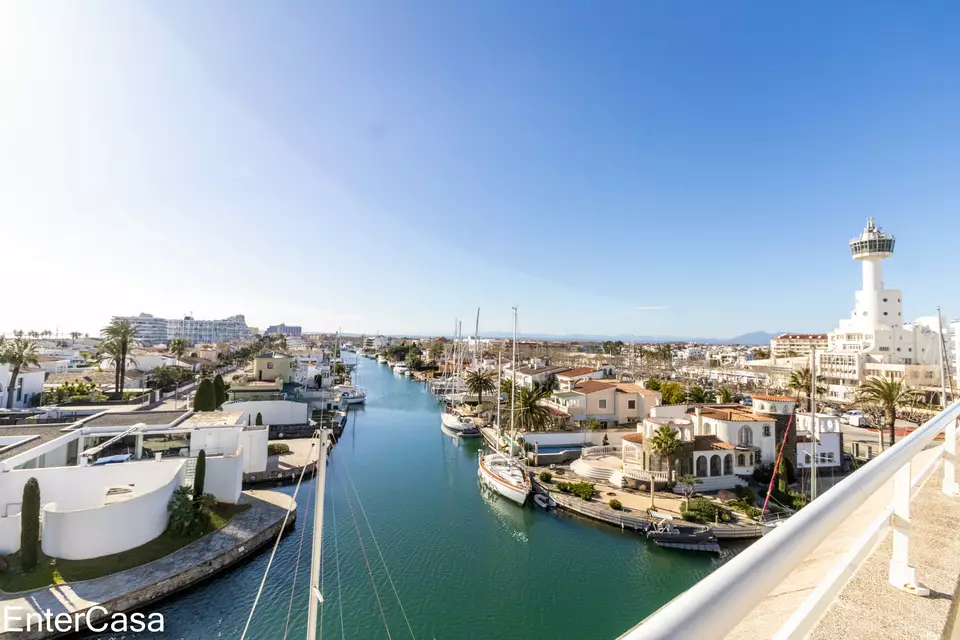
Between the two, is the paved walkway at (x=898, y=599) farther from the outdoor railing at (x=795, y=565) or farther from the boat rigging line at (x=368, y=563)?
the boat rigging line at (x=368, y=563)

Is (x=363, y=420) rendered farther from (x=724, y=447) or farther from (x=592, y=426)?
(x=724, y=447)

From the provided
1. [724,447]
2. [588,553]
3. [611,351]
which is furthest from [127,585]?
[611,351]

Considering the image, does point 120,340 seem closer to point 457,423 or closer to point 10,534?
point 457,423

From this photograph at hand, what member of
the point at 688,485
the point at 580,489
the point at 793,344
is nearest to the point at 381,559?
the point at 580,489

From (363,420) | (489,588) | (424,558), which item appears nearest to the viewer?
(489,588)

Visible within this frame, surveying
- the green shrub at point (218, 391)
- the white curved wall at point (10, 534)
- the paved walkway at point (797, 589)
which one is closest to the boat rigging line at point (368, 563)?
the white curved wall at point (10, 534)

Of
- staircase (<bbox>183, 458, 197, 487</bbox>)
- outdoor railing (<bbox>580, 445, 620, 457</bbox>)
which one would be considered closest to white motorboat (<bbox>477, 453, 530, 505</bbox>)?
outdoor railing (<bbox>580, 445, 620, 457</bbox>)

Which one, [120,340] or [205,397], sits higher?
[120,340]
